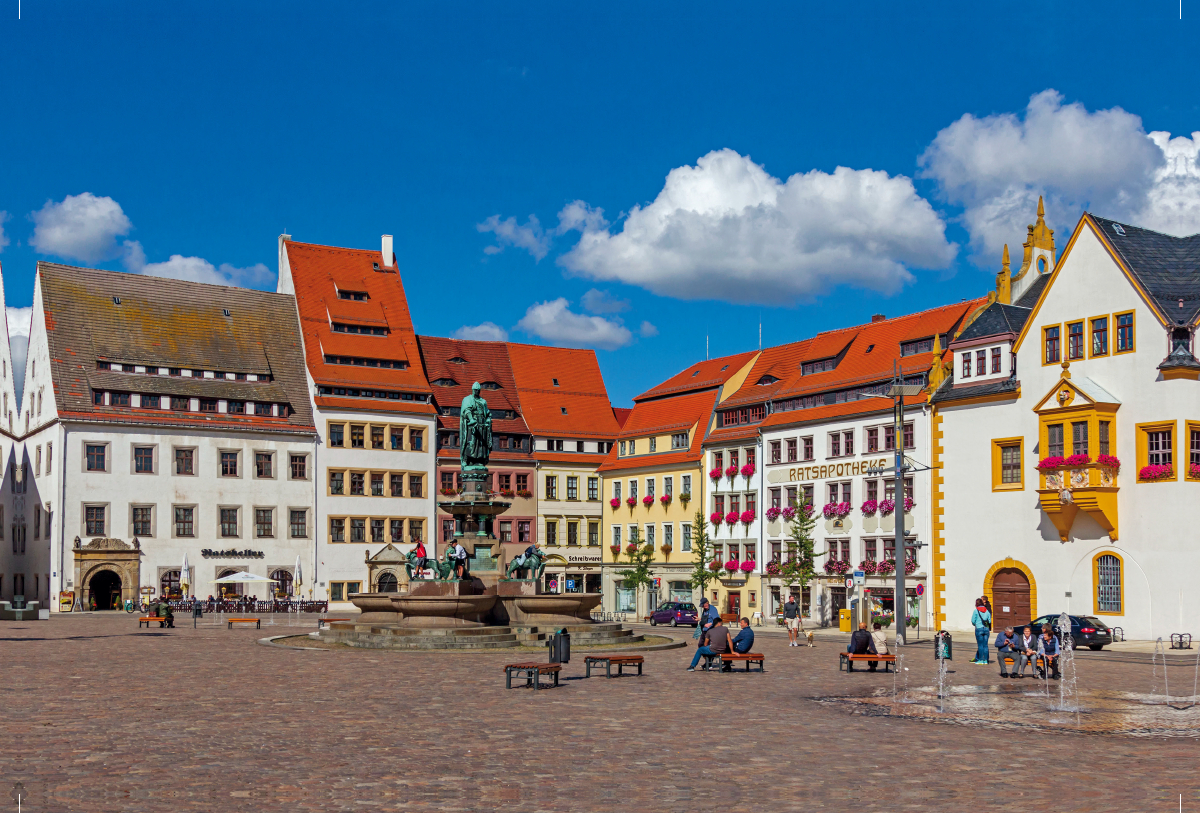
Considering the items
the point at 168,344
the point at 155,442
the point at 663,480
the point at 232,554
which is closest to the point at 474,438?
the point at 663,480

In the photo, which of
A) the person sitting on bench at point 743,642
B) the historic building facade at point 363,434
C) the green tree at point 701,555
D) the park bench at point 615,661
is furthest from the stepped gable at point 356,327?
the park bench at point 615,661

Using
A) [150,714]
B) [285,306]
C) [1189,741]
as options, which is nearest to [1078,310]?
[1189,741]

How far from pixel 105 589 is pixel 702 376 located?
35.8 metres

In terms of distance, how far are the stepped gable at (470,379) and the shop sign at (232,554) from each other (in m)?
12.8

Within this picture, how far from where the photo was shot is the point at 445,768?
14.1 meters

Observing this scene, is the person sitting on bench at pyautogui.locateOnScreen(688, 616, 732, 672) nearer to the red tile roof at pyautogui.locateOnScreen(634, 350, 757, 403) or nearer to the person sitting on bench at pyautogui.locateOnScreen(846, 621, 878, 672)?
the person sitting on bench at pyautogui.locateOnScreen(846, 621, 878, 672)

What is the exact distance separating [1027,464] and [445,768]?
40.5 meters

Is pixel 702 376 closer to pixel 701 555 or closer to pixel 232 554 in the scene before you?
pixel 701 555

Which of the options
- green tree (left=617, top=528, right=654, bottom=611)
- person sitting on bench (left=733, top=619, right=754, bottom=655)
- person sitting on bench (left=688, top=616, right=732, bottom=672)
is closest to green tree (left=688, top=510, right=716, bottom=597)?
green tree (left=617, top=528, right=654, bottom=611)

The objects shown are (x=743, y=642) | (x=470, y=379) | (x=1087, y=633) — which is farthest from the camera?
(x=470, y=379)

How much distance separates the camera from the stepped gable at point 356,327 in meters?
82.8

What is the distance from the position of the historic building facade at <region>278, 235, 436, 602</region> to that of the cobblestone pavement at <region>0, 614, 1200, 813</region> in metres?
55.4

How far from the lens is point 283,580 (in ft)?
261

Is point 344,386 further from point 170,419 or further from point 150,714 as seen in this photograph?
point 150,714
